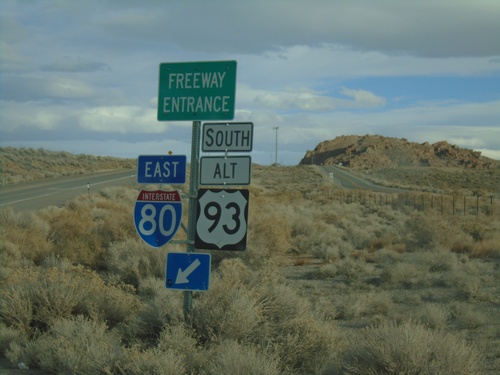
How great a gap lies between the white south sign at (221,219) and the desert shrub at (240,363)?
4.53ft

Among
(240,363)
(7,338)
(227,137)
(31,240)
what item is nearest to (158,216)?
(227,137)

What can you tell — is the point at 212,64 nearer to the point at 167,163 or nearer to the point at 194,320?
the point at 167,163

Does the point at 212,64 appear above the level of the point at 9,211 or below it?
above

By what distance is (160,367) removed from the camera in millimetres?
5836

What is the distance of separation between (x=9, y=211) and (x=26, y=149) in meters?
71.1

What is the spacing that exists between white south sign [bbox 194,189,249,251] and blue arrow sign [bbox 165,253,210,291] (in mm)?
190

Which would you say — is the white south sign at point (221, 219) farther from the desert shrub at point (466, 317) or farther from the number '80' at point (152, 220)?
the desert shrub at point (466, 317)

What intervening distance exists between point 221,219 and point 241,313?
110 cm

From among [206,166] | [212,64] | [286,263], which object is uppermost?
[212,64]

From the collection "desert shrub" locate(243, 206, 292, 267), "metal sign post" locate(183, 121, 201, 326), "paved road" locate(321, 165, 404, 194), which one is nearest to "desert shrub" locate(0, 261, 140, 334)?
"metal sign post" locate(183, 121, 201, 326)

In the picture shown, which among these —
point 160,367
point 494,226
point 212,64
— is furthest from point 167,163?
point 494,226

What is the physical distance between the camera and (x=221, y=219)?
7.29 meters

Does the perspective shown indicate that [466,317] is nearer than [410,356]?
No

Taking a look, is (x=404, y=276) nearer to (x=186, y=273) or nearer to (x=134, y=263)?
(x=134, y=263)
